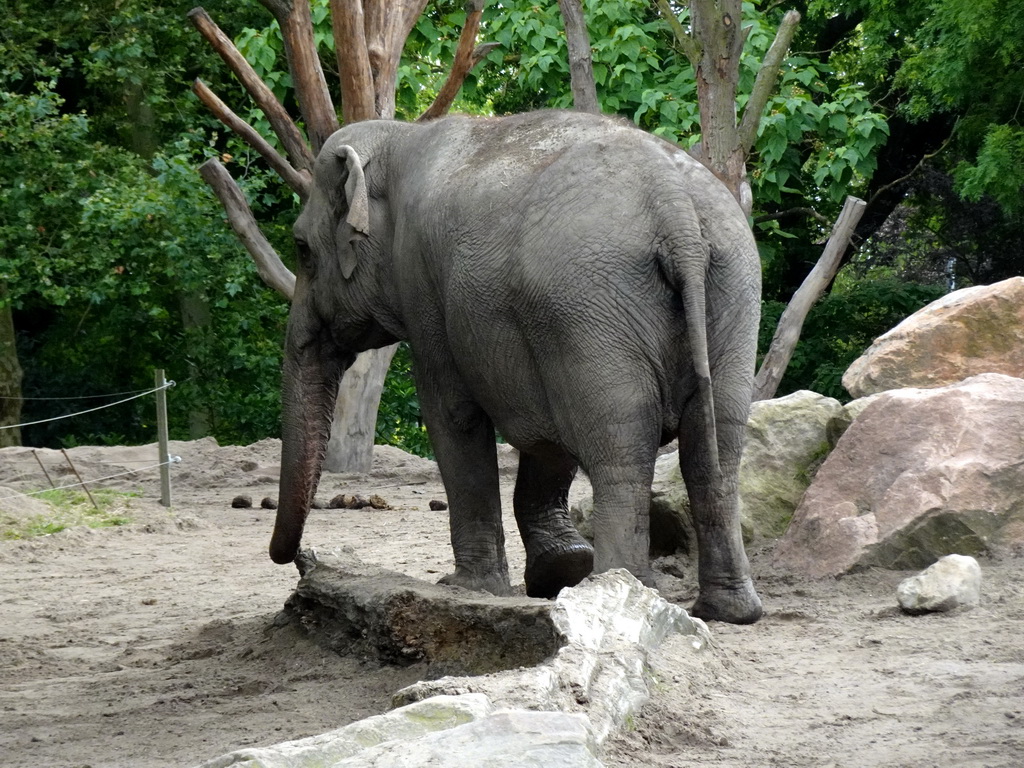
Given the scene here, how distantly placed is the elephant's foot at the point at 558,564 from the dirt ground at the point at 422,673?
430mm

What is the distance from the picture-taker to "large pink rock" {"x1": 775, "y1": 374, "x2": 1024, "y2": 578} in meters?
6.07

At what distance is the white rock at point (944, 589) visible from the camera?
17.3 feet

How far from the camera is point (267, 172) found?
1652 centimetres

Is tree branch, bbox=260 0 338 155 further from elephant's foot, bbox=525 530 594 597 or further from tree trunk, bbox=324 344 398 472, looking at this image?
elephant's foot, bbox=525 530 594 597

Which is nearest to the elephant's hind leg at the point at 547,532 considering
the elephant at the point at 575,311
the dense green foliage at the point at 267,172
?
the elephant at the point at 575,311

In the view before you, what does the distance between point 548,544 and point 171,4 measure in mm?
14474

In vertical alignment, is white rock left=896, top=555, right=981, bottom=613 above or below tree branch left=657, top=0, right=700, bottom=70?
below

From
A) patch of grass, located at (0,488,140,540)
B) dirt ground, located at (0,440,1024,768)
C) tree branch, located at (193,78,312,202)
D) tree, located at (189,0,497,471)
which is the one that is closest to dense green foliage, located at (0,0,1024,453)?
tree, located at (189,0,497,471)

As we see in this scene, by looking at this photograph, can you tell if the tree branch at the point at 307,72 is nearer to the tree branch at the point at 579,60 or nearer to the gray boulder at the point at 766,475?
the tree branch at the point at 579,60

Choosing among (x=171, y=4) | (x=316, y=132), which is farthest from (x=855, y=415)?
(x=171, y=4)

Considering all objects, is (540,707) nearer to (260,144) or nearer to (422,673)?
(422,673)

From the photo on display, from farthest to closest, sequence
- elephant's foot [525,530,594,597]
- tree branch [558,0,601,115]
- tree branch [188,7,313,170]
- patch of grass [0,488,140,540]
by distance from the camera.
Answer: tree branch [188,7,313,170], tree branch [558,0,601,115], patch of grass [0,488,140,540], elephant's foot [525,530,594,597]

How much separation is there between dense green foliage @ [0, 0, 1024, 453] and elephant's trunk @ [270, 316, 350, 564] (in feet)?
26.4

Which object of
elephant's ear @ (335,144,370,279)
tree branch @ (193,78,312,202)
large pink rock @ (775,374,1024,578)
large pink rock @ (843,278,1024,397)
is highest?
tree branch @ (193,78,312,202)
